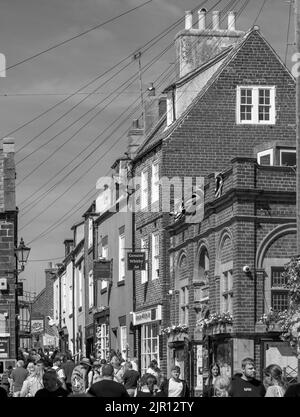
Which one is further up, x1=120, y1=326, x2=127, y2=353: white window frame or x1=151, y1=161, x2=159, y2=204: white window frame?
x1=151, y1=161, x2=159, y2=204: white window frame

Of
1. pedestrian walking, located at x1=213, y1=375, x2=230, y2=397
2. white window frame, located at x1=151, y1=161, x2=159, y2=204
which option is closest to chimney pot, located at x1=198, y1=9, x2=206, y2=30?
white window frame, located at x1=151, y1=161, x2=159, y2=204

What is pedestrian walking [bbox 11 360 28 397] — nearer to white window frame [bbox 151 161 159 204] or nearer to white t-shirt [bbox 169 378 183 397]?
white t-shirt [bbox 169 378 183 397]

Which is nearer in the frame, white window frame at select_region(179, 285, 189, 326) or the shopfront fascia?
white window frame at select_region(179, 285, 189, 326)

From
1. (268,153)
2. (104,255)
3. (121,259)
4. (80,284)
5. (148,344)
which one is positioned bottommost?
(148,344)

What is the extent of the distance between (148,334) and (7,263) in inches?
248

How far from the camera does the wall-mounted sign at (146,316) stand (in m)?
42.3

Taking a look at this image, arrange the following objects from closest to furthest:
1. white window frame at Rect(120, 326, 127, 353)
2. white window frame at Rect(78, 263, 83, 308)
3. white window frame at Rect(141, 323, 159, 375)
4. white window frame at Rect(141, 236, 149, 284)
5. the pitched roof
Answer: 1. the pitched roof
2. white window frame at Rect(141, 323, 159, 375)
3. white window frame at Rect(141, 236, 149, 284)
4. white window frame at Rect(120, 326, 127, 353)
5. white window frame at Rect(78, 263, 83, 308)

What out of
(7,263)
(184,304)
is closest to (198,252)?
(184,304)

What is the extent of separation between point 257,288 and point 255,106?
11.4 m

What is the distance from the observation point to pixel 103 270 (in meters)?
49.9

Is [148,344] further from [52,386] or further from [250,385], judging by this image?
[52,386]

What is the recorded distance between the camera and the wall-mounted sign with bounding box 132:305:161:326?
139ft

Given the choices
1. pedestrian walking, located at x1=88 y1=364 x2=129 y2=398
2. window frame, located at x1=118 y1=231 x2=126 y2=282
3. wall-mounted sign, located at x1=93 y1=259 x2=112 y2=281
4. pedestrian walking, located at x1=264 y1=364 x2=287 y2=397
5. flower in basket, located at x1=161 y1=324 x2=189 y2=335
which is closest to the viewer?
pedestrian walking, located at x1=88 y1=364 x2=129 y2=398

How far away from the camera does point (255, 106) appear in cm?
4281
